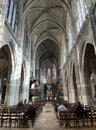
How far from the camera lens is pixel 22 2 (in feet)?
64.3

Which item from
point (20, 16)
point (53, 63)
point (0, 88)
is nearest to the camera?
point (20, 16)

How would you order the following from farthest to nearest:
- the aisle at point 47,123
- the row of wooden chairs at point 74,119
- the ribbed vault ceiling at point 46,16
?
the ribbed vault ceiling at point 46,16 < the row of wooden chairs at point 74,119 < the aisle at point 47,123

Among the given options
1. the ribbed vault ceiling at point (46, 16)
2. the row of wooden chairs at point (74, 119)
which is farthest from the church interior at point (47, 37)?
the row of wooden chairs at point (74, 119)

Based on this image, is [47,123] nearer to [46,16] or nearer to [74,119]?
[74,119]

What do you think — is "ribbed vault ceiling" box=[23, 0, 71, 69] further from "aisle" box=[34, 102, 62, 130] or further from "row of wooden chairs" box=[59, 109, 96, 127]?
"row of wooden chairs" box=[59, 109, 96, 127]

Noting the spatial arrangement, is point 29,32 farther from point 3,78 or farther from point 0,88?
point 0,88

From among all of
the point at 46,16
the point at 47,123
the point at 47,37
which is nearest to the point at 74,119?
the point at 47,123

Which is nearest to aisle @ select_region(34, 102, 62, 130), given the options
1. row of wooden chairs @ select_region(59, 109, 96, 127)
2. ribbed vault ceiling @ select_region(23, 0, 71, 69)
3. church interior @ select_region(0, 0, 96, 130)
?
Answer: church interior @ select_region(0, 0, 96, 130)

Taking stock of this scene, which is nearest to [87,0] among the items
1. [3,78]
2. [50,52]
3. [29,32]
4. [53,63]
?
[29,32]

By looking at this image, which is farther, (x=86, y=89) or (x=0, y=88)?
(x=0, y=88)

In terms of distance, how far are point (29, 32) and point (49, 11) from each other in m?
6.12

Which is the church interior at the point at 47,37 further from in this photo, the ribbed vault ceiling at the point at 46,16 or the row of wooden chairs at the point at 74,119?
the row of wooden chairs at the point at 74,119

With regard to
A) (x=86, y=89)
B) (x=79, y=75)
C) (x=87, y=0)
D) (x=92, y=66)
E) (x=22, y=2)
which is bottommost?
(x=86, y=89)

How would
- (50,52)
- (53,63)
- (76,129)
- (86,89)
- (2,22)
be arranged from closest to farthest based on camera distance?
1. (76,129)
2. (2,22)
3. (86,89)
4. (50,52)
5. (53,63)
